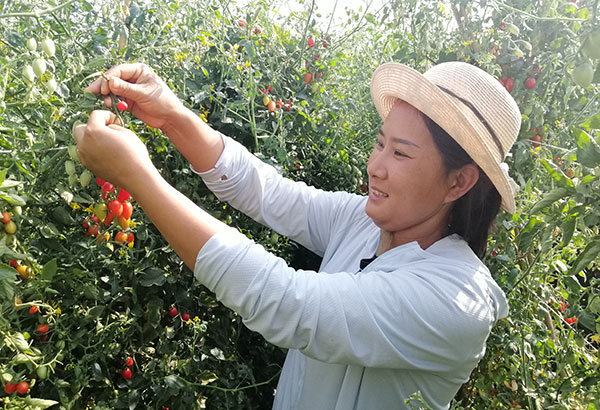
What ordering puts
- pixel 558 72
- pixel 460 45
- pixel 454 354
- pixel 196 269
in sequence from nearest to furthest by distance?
pixel 196 269, pixel 454 354, pixel 558 72, pixel 460 45

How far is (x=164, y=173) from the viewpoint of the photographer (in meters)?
1.61

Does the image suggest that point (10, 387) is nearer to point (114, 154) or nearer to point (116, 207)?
point (116, 207)

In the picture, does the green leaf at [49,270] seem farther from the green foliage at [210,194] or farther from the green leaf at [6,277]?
the green leaf at [6,277]

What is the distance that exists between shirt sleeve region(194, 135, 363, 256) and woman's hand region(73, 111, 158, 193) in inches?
18.6

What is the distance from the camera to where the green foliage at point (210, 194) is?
1.19 metres

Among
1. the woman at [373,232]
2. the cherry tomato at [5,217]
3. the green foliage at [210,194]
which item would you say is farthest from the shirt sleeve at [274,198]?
the cherry tomato at [5,217]

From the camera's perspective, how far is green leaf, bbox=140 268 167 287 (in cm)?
148

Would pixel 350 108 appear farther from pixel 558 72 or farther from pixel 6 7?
pixel 6 7

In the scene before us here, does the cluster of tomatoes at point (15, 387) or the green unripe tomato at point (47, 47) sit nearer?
the green unripe tomato at point (47, 47)

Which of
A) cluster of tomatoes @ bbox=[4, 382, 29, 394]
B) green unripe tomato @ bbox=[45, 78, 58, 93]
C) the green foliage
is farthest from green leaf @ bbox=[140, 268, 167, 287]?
green unripe tomato @ bbox=[45, 78, 58, 93]

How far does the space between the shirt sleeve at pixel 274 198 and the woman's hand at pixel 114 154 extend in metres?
0.47

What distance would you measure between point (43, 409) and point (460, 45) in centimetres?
191

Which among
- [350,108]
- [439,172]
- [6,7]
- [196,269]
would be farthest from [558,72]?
[6,7]

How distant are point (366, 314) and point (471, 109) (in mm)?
527
